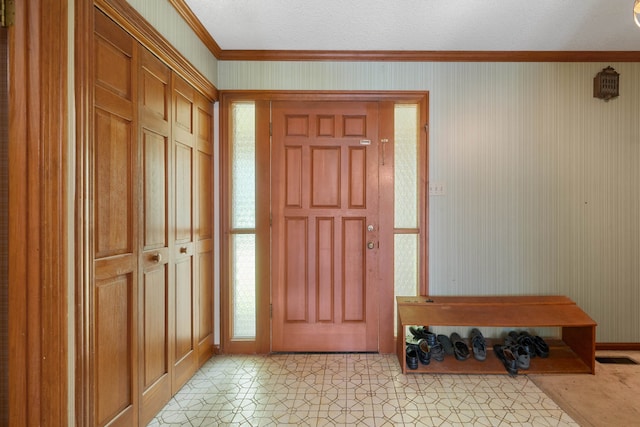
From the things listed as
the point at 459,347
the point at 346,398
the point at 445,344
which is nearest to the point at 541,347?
the point at 459,347

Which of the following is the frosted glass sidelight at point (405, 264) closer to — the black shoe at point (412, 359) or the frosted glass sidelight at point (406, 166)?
the frosted glass sidelight at point (406, 166)

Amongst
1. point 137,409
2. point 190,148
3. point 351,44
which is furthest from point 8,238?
point 351,44

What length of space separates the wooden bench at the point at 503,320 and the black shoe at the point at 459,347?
0.13ft

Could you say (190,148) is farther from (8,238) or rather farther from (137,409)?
(137,409)

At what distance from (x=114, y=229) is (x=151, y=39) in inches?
40.5

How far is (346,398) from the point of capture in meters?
1.96

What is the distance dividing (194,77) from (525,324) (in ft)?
9.43

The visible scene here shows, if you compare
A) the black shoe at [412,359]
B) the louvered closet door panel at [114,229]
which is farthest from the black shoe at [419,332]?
the louvered closet door panel at [114,229]

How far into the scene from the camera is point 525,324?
7.09 feet

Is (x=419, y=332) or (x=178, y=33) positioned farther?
(x=419, y=332)

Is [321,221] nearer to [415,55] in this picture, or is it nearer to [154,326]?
[154,326]

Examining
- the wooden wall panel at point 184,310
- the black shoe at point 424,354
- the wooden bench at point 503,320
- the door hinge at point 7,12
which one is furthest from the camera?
the black shoe at point 424,354

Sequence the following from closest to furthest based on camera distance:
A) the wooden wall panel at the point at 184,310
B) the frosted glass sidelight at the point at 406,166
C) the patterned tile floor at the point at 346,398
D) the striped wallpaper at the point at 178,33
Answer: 1. the striped wallpaper at the point at 178,33
2. the patterned tile floor at the point at 346,398
3. the wooden wall panel at the point at 184,310
4. the frosted glass sidelight at the point at 406,166

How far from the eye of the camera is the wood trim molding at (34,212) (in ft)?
3.66
